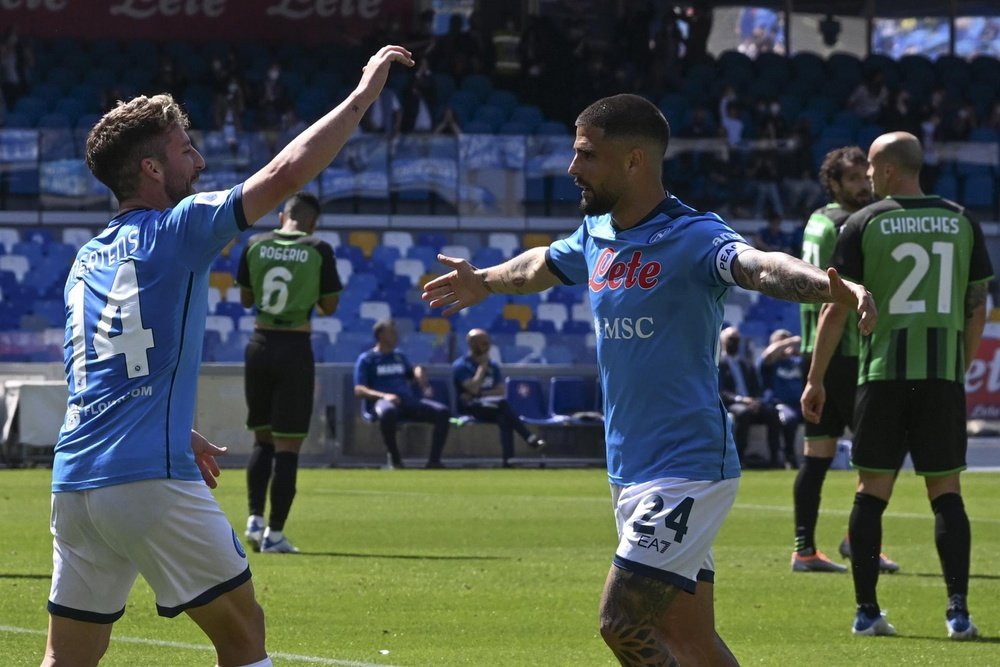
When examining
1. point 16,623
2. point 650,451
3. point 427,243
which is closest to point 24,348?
point 427,243

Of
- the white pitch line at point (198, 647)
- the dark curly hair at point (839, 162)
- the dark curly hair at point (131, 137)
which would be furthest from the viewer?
the dark curly hair at point (839, 162)

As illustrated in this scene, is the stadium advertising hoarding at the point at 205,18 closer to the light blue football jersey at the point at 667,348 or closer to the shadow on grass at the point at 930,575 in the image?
the shadow on grass at the point at 930,575

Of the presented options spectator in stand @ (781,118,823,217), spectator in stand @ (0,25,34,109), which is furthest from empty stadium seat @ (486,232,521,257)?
spectator in stand @ (0,25,34,109)

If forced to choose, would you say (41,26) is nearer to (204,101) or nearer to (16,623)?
(204,101)

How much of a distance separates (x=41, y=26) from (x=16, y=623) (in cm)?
2633

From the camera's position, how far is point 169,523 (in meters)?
4.64

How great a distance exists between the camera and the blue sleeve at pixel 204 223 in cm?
457

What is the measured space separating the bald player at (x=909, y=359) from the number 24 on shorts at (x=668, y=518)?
10.2 feet

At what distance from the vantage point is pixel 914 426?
812cm

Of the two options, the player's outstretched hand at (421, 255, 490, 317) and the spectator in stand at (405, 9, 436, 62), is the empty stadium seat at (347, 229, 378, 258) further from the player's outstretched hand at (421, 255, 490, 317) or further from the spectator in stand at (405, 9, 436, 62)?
the player's outstretched hand at (421, 255, 490, 317)

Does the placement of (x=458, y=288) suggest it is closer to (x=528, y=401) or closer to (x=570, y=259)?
(x=570, y=259)

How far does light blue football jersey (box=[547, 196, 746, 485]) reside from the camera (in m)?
5.11

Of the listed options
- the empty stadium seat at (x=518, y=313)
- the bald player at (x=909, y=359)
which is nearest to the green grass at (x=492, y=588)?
the bald player at (x=909, y=359)

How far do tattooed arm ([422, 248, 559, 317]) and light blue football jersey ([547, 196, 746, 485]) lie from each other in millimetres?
567
